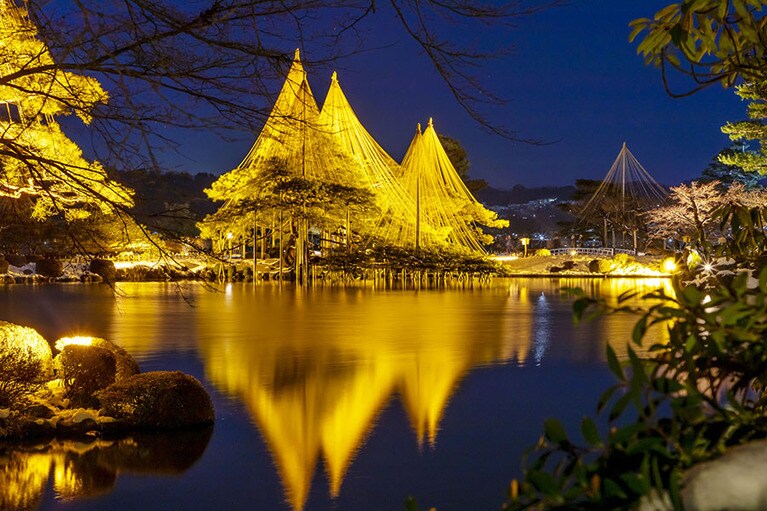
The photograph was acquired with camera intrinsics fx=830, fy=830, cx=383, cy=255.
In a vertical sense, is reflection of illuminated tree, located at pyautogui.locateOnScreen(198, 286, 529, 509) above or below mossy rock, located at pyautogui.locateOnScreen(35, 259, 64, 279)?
below

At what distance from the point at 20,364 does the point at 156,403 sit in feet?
4.69

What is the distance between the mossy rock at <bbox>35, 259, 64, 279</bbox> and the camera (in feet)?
115

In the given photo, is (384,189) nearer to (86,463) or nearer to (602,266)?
(602,266)

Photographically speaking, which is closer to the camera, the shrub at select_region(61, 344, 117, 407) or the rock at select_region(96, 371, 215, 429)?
the rock at select_region(96, 371, 215, 429)

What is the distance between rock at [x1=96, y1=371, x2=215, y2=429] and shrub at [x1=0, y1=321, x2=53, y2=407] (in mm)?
719

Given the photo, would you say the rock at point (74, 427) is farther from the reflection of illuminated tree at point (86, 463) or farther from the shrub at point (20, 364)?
the shrub at point (20, 364)

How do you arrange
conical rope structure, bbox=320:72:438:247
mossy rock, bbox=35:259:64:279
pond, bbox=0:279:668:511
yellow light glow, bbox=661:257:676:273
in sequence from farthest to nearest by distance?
mossy rock, bbox=35:259:64:279 → conical rope structure, bbox=320:72:438:247 → pond, bbox=0:279:668:511 → yellow light glow, bbox=661:257:676:273

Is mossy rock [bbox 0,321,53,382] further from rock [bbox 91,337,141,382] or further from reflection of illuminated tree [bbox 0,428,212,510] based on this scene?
reflection of illuminated tree [bbox 0,428,212,510]

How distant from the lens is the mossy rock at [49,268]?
35.1 m

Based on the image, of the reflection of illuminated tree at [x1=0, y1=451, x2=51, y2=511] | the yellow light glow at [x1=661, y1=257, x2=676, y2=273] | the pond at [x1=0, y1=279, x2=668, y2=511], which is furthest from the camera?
the pond at [x1=0, y1=279, x2=668, y2=511]

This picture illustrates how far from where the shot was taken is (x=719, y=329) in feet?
5.69

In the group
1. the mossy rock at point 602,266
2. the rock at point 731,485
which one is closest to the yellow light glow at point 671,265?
the rock at point 731,485

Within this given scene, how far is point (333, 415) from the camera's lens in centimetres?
687

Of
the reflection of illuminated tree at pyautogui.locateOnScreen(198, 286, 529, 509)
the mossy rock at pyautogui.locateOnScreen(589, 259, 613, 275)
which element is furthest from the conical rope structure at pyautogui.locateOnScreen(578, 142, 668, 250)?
the reflection of illuminated tree at pyautogui.locateOnScreen(198, 286, 529, 509)
